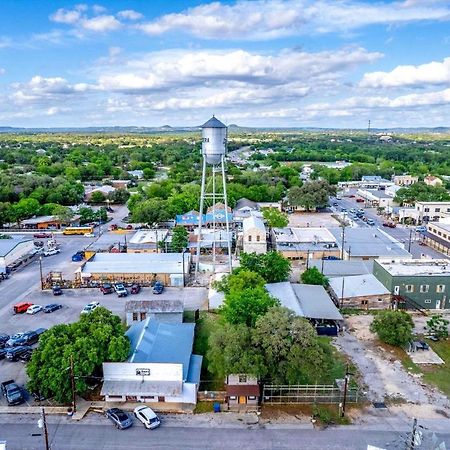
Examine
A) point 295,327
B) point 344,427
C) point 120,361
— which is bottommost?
point 344,427

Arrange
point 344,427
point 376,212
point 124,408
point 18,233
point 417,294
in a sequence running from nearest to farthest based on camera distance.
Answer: point 344,427, point 124,408, point 417,294, point 18,233, point 376,212

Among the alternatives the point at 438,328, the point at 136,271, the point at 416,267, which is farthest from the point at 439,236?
the point at 136,271

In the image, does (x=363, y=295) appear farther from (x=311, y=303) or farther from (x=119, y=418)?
(x=119, y=418)

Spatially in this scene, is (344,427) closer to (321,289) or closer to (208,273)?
(321,289)

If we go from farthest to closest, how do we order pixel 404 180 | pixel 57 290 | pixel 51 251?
pixel 404 180, pixel 51 251, pixel 57 290

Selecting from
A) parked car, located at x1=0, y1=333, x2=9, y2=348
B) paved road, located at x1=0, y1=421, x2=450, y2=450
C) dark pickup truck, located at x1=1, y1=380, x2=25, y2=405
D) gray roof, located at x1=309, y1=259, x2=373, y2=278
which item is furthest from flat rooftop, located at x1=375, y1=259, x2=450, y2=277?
parked car, located at x1=0, y1=333, x2=9, y2=348

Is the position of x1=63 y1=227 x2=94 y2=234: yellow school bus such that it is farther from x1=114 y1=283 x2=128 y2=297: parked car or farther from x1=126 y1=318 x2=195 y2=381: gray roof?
x1=126 y1=318 x2=195 y2=381: gray roof

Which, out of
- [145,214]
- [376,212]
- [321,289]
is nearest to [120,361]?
[321,289]
